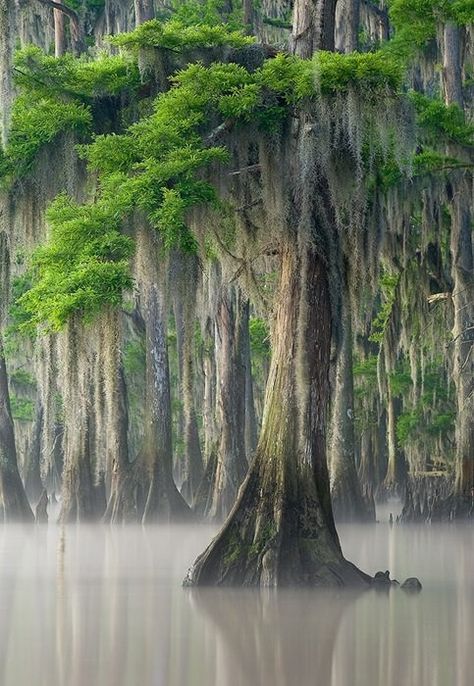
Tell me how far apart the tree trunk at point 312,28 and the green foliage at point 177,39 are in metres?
0.52

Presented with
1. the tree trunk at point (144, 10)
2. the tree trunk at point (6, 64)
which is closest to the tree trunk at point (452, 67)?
the tree trunk at point (144, 10)

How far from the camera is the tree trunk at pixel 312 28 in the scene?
1426 cm

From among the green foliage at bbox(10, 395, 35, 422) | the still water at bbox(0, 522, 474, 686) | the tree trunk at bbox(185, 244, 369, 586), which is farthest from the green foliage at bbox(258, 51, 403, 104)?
the green foliage at bbox(10, 395, 35, 422)

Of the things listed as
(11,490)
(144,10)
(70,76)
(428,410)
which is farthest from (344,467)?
(70,76)

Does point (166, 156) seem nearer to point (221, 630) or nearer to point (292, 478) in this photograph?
point (292, 478)

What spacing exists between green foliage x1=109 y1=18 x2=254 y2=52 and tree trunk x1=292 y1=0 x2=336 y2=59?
0.52m

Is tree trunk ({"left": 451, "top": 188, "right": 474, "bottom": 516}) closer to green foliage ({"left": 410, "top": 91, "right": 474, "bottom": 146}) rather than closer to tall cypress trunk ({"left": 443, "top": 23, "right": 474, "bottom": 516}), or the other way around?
tall cypress trunk ({"left": 443, "top": 23, "right": 474, "bottom": 516})

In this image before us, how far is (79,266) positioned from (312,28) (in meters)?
3.95

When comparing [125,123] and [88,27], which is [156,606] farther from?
[88,27]

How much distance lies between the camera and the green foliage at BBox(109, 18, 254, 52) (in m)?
14.0

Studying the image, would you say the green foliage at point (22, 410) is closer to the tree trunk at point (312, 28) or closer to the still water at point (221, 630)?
the still water at point (221, 630)

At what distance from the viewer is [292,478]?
13336 mm

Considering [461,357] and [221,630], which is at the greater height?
[461,357]

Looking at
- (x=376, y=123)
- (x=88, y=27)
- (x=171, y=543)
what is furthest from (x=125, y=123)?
(x=88, y=27)
